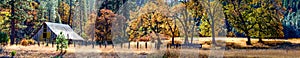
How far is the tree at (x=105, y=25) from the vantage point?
9250mm

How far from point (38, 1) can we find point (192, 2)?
6778 millimetres

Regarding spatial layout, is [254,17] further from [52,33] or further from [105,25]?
[52,33]

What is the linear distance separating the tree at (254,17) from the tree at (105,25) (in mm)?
2879

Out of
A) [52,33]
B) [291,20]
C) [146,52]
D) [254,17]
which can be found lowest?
[146,52]

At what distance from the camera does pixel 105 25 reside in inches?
360

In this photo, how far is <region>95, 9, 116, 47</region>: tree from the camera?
9.25m

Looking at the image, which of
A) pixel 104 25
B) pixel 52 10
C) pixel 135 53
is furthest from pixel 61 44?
pixel 52 10

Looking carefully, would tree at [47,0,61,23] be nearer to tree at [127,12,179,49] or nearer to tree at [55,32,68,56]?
tree at [55,32,68,56]

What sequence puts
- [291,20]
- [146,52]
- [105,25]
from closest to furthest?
[146,52] → [105,25] → [291,20]

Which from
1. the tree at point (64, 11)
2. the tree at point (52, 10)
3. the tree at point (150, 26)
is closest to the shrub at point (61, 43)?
the tree at point (150, 26)

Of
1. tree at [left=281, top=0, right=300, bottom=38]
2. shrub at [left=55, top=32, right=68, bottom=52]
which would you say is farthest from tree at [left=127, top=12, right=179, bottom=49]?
tree at [left=281, top=0, right=300, bottom=38]

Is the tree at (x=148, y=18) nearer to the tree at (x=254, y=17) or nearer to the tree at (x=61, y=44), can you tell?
the tree at (x=61, y=44)

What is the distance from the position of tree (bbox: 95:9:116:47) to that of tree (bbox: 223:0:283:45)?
288 centimetres

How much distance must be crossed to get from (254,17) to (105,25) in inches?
149
